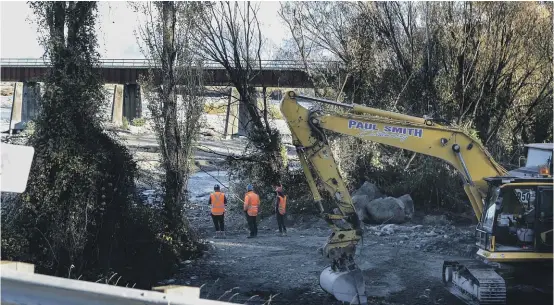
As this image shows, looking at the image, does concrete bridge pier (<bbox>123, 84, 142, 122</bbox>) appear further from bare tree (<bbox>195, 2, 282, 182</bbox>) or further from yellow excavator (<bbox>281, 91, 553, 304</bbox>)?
yellow excavator (<bbox>281, 91, 553, 304</bbox>)

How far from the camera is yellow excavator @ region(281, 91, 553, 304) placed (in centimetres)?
981

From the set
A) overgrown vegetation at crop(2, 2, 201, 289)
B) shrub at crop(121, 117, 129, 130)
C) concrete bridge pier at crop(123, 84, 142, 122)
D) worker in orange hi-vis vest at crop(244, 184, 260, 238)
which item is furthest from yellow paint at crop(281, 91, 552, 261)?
concrete bridge pier at crop(123, 84, 142, 122)

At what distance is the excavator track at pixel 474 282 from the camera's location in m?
9.47

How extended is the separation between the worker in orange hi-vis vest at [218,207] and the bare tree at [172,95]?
2.77 m

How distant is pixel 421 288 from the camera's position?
38.9 feet

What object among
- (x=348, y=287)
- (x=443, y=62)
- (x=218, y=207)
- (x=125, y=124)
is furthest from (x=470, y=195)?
(x=125, y=124)

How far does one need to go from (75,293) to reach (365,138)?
7.53 meters

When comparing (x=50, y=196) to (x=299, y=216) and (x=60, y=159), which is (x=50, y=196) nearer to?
(x=60, y=159)

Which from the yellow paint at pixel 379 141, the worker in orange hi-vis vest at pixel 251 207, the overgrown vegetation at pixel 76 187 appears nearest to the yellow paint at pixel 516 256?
the yellow paint at pixel 379 141

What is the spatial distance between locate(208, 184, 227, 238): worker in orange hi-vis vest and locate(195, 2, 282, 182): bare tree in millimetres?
3392

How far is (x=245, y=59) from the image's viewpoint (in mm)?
21062

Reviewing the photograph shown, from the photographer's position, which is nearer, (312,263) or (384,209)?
(312,263)

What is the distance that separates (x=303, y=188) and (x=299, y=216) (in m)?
1.13

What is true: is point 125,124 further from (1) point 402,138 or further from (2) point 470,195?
(2) point 470,195
